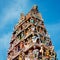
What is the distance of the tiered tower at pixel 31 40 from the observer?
50.0 m

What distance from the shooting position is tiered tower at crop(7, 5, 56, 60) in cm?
4997

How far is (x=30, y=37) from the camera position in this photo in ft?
174

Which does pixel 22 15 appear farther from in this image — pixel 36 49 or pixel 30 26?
pixel 36 49

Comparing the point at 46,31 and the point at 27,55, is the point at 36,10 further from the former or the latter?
the point at 27,55

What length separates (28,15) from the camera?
57.2 m

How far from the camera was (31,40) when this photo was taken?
52.1m

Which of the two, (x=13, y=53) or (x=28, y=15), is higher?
(x=28, y=15)

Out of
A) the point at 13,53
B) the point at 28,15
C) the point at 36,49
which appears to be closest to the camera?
the point at 36,49

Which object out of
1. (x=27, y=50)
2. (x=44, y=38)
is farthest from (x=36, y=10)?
(x=27, y=50)

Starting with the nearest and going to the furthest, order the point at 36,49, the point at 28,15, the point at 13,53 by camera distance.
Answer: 1. the point at 36,49
2. the point at 13,53
3. the point at 28,15

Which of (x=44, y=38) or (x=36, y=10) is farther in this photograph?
(x=36, y=10)

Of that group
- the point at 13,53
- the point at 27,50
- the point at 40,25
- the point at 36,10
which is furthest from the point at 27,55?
the point at 36,10

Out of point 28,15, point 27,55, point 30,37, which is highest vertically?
point 28,15

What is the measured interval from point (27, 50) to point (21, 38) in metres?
→ 4.22
